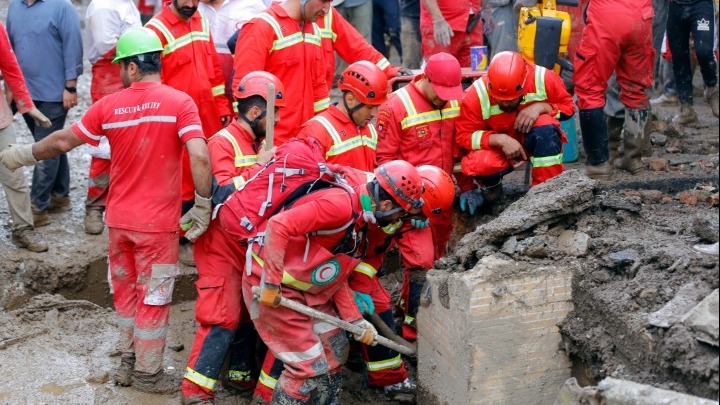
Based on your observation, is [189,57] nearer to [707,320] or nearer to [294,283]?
[294,283]

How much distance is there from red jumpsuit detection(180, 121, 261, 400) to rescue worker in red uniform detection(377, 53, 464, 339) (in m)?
1.31

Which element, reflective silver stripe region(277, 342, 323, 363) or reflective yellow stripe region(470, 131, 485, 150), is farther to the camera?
reflective yellow stripe region(470, 131, 485, 150)

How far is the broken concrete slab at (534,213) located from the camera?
614 cm

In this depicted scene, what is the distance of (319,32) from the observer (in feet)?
25.6

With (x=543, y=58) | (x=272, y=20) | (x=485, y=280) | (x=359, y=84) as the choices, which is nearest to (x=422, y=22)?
(x=543, y=58)

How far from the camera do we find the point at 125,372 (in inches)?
259

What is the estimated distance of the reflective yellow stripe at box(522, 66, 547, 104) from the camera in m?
7.48

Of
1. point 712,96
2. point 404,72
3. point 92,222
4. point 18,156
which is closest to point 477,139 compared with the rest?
point 404,72

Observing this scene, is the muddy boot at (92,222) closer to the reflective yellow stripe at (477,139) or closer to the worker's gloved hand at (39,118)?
the worker's gloved hand at (39,118)

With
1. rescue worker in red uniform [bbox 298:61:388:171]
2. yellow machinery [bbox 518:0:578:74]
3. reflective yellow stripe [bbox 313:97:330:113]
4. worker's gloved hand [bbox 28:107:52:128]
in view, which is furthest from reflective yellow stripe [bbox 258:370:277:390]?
yellow machinery [bbox 518:0:578:74]

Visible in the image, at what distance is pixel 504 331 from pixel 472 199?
2.22 metres

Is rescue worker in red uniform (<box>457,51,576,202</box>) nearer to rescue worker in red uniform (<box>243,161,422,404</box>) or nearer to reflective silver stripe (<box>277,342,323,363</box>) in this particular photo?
rescue worker in red uniform (<box>243,161,422,404</box>)

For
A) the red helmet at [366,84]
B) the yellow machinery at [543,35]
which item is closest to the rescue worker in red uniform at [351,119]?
the red helmet at [366,84]

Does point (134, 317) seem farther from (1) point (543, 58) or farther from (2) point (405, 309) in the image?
(1) point (543, 58)
